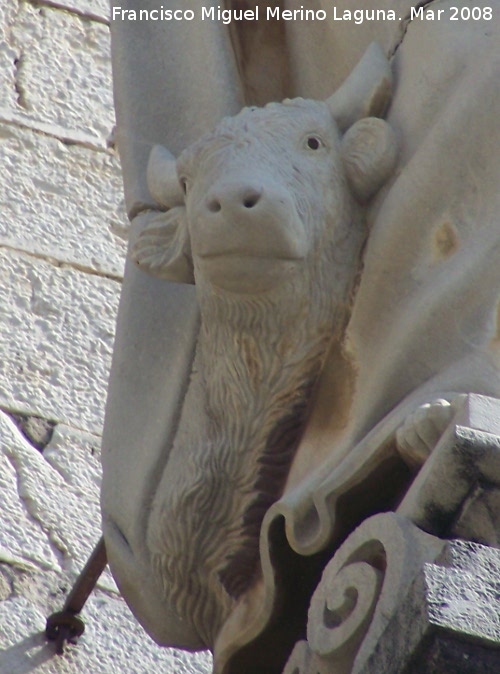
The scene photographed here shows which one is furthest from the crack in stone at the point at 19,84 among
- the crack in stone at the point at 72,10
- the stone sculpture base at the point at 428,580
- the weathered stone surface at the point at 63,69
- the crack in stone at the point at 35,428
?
the stone sculpture base at the point at 428,580

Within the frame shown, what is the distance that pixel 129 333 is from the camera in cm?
215

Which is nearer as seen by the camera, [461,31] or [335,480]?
[335,480]

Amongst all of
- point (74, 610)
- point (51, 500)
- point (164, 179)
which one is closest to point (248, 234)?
point (164, 179)

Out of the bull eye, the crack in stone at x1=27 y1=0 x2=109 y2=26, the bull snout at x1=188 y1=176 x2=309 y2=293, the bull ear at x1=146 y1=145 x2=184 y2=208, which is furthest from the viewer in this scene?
the crack in stone at x1=27 y1=0 x2=109 y2=26

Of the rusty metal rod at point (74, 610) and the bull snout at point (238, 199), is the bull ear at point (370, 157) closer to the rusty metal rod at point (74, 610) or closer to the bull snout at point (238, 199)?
the bull snout at point (238, 199)

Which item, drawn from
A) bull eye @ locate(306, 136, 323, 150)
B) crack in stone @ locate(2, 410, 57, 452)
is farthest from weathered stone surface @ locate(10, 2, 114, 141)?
bull eye @ locate(306, 136, 323, 150)

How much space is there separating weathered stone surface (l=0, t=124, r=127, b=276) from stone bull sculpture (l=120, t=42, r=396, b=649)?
46.1 inches

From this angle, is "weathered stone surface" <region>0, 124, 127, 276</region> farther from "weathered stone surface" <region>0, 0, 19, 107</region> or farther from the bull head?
the bull head

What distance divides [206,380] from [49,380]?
3.23 feet

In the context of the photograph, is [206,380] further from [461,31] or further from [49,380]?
[49,380]

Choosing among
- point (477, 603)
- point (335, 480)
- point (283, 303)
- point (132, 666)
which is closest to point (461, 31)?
point (283, 303)

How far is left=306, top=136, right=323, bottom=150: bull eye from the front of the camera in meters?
1.89

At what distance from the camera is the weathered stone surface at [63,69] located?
3.38 meters

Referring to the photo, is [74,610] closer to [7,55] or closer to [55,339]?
[55,339]
